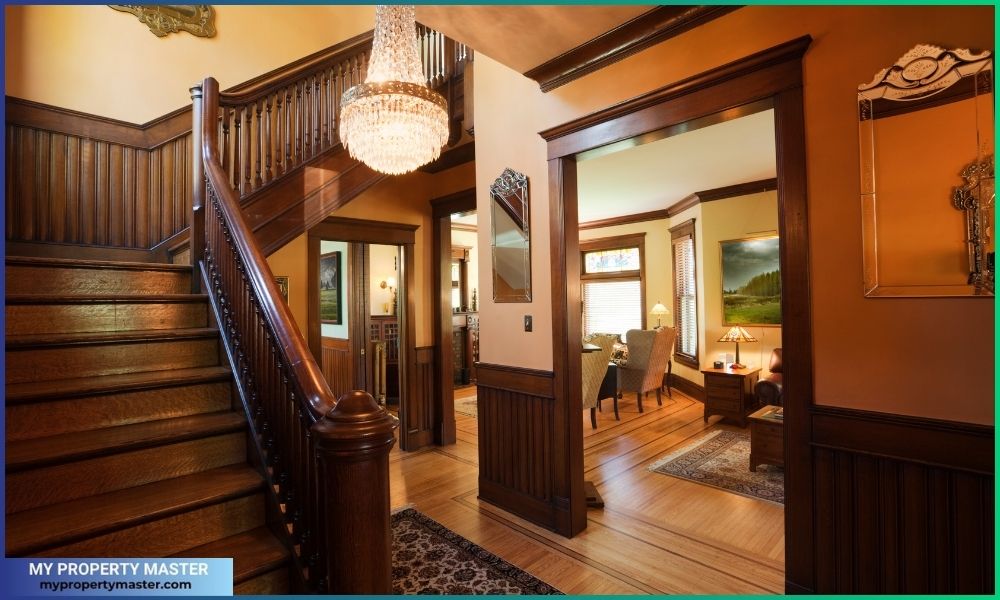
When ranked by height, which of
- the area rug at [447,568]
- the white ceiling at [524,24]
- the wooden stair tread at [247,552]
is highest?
the white ceiling at [524,24]

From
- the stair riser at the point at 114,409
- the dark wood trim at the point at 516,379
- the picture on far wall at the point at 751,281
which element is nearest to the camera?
the stair riser at the point at 114,409

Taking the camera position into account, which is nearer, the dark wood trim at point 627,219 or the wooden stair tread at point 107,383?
the wooden stair tread at point 107,383

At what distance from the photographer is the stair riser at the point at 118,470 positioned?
1.43 m

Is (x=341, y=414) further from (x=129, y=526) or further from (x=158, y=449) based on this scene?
(x=158, y=449)

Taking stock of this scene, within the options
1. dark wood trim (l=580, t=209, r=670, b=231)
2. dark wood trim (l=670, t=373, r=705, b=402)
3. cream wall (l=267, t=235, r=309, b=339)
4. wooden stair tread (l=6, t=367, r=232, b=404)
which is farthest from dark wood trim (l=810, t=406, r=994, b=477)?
dark wood trim (l=580, t=209, r=670, b=231)

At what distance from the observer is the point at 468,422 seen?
18.4 feet

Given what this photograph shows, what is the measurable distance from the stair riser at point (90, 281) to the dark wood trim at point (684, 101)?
7.72 ft

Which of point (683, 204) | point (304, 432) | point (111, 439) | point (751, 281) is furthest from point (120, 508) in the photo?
point (683, 204)

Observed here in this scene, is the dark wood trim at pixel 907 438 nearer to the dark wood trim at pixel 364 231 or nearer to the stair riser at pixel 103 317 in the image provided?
the stair riser at pixel 103 317

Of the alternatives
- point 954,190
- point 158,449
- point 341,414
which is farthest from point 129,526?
point 954,190

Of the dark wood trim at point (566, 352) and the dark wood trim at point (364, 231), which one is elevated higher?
the dark wood trim at point (364, 231)

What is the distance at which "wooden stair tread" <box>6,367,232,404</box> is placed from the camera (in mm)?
1635

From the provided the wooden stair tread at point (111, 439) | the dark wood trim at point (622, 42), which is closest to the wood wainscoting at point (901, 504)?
the dark wood trim at point (622, 42)

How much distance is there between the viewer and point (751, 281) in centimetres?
564
